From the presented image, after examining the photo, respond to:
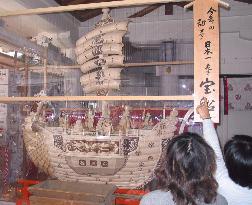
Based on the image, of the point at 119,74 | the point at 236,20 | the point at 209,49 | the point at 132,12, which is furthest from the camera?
the point at 236,20

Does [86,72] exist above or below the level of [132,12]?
below

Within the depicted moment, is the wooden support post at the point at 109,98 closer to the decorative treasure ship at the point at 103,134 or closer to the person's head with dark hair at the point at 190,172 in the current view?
the decorative treasure ship at the point at 103,134

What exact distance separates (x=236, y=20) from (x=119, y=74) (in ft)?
17.2

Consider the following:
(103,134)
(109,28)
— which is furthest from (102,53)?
(103,134)

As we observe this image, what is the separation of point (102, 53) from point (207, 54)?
106 centimetres

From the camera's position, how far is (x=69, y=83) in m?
3.31

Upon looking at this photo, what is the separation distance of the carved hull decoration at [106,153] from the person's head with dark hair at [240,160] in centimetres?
103

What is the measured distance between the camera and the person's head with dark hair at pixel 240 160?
193 cm

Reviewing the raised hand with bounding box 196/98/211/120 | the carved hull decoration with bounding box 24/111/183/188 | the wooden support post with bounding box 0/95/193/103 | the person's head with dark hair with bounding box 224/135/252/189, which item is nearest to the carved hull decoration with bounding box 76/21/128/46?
the wooden support post with bounding box 0/95/193/103

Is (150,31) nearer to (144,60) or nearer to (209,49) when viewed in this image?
(144,60)

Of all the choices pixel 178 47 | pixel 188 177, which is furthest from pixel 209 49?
pixel 188 177

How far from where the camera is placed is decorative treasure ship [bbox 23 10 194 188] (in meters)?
2.96

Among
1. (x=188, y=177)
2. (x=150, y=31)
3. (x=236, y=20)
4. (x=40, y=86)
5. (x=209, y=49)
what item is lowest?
(x=188, y=177)

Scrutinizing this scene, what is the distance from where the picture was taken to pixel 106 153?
294 centimetres
